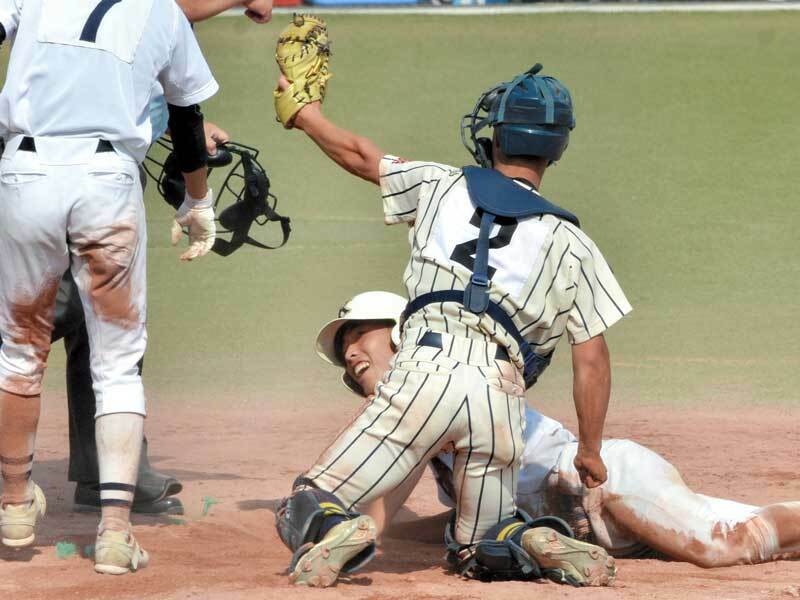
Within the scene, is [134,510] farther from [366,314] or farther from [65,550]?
[366,314]

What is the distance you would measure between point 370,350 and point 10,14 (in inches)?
65.7

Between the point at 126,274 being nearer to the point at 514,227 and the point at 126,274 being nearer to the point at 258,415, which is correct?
the point at 514,227

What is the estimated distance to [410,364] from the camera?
13.0ft

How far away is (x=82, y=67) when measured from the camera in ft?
12.6

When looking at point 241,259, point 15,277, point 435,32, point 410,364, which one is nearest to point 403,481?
point 410,364

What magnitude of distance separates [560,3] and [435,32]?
204 cm

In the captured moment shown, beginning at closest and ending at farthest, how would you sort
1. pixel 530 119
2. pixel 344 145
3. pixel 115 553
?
pixel 115 553, pixel 530 119, pixel 344 145

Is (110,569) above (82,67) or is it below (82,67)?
below

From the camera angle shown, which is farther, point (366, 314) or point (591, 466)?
point (366, 314)

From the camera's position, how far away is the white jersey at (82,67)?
3.82 meters

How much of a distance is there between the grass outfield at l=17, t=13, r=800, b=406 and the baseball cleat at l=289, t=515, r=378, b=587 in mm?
3917

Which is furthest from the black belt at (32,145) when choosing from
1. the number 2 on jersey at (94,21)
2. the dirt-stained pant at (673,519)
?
the dirt-stained pant at (673,519)

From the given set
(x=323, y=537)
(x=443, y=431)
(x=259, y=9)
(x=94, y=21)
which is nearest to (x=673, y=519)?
(x=443, y=431)

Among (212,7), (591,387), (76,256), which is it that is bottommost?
(591,387)
